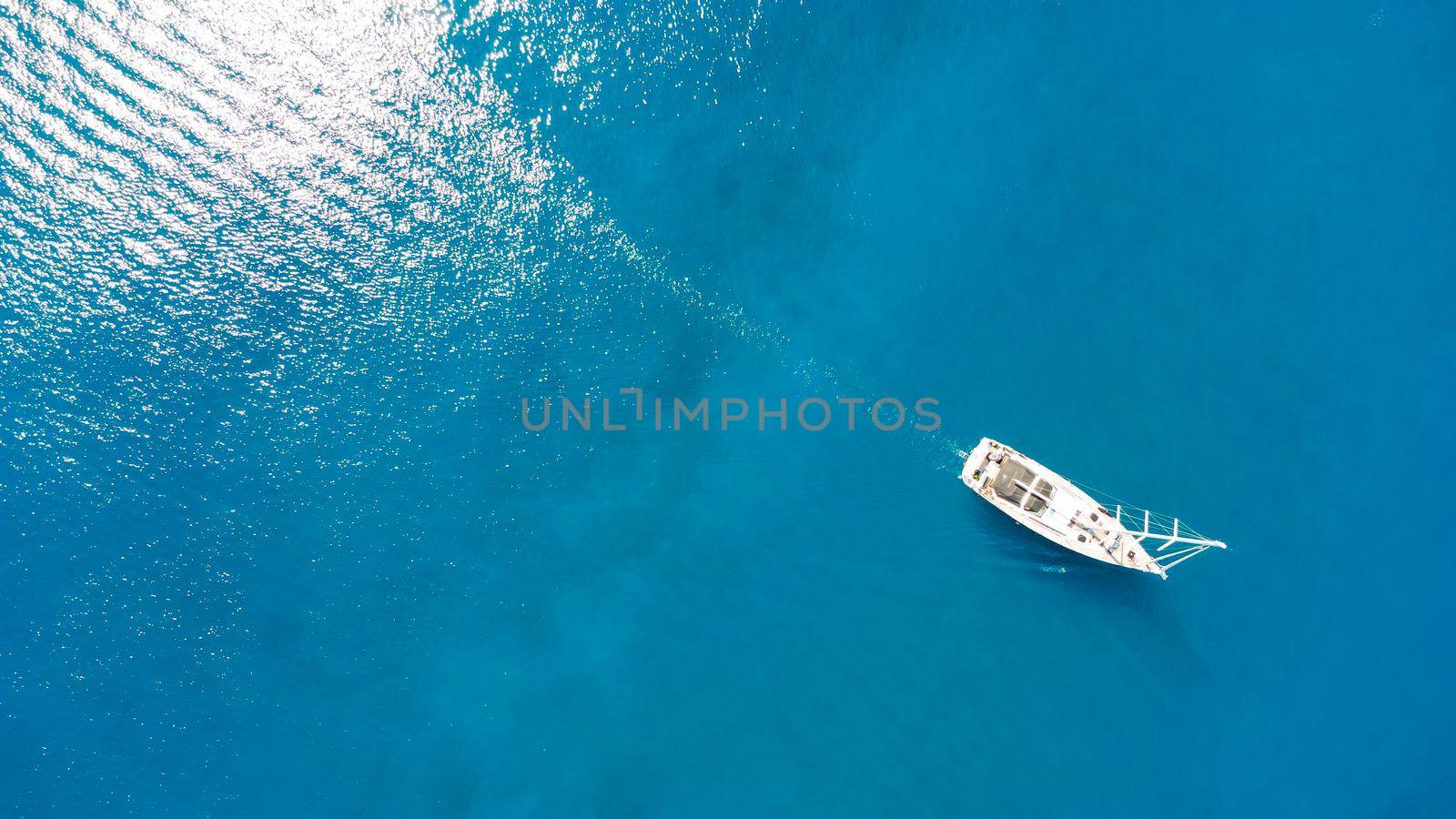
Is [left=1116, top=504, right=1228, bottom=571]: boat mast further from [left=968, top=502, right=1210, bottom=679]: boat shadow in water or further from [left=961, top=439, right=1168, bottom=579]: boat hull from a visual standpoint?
[left=968, top=502, right=1210, bottom=679]: boat shadow in water

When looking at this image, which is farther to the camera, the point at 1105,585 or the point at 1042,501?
the point at 1105,585

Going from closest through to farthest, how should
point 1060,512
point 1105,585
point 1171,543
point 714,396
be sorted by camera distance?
point 1060,512, point 1171,543, point 1105,585, point 714,396

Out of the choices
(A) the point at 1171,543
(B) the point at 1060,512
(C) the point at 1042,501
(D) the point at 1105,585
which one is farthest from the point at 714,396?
(A) the point at 1171,543

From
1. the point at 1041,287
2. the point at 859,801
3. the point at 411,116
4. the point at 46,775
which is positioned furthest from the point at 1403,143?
the point at 46,775

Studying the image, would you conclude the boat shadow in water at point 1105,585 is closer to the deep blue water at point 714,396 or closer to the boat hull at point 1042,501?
the deep blue water at point 714,396

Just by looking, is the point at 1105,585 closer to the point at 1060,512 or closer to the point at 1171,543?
the point at 1171,543

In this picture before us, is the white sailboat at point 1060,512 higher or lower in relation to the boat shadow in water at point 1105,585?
higher

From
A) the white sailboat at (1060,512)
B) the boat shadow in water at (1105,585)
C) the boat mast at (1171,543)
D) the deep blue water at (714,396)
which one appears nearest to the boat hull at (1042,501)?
the white sailboat at (1060,512)

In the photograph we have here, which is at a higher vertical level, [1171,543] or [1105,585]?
[1171,543]
